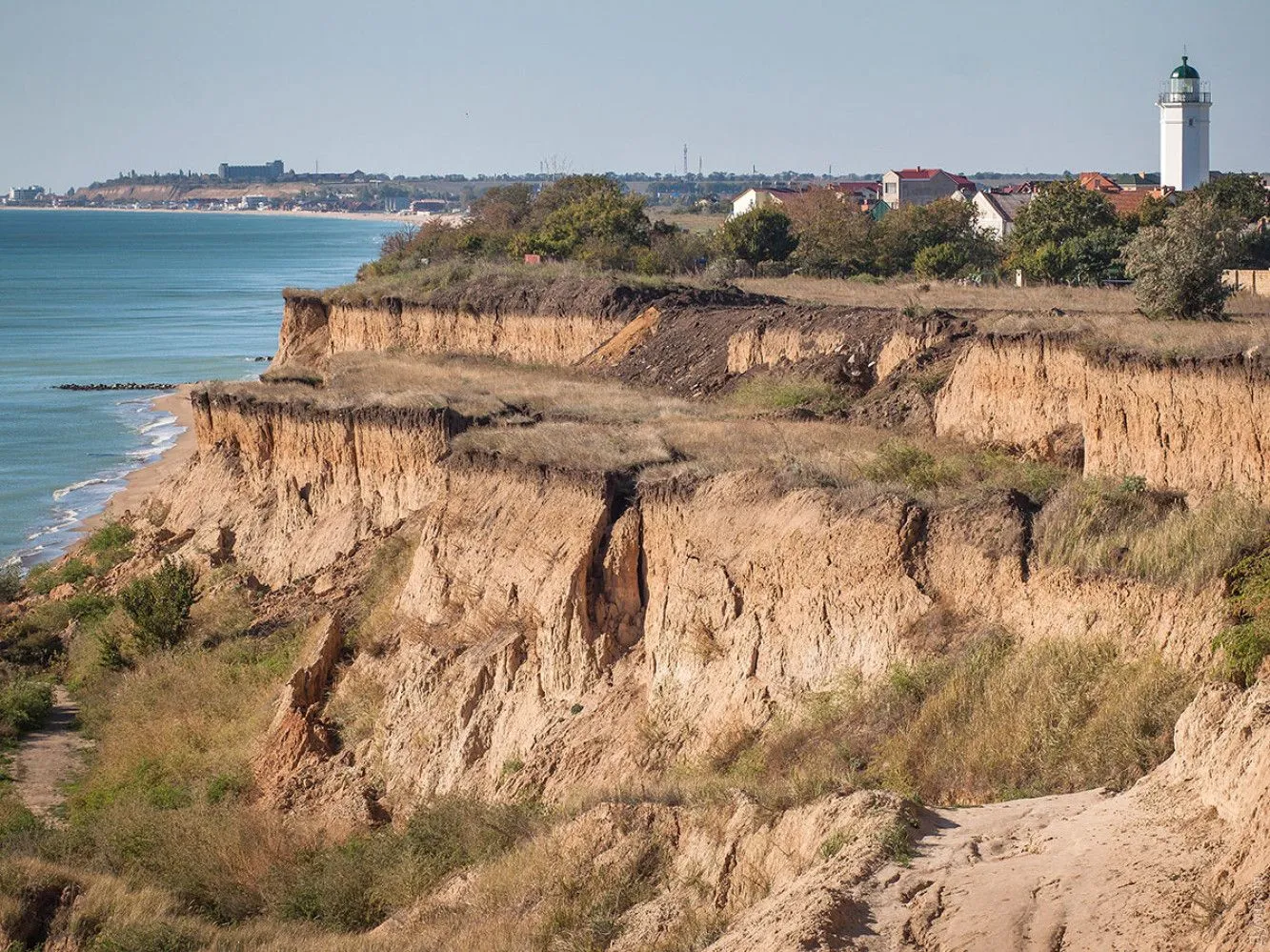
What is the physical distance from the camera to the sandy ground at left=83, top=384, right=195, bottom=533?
43044mm

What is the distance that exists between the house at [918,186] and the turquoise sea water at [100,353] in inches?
1422

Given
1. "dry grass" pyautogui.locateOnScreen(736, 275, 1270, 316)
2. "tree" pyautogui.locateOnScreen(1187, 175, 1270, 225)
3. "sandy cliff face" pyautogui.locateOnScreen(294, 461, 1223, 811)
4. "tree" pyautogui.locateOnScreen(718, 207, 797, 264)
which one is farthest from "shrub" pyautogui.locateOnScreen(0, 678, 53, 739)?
"tree" pyautogui.locateOnScreen(1187, 175, 1270, 225)

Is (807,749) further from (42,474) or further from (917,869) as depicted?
(42,474)

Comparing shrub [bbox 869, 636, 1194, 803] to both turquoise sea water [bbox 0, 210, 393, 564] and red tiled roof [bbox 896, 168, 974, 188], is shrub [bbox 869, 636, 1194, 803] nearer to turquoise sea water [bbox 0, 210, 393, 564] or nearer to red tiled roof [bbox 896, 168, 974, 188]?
turquoise sea water [bbox 0, 210, 393, 564]

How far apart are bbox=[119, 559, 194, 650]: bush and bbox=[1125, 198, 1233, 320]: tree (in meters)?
15.6

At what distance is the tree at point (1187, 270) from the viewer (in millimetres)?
27578

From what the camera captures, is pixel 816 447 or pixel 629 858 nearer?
pixel 629 858

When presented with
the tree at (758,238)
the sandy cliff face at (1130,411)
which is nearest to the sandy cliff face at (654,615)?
the sandy cliff face at (1130,411)

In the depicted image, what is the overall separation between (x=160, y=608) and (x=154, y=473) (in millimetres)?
23302

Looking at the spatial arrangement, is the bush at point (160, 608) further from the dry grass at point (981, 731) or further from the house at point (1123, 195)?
the house at point (1123, 195)

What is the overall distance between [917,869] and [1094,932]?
1.63 m

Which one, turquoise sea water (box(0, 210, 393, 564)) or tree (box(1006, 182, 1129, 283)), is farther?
turquoise sea water (box(0, 210, 393, 564))

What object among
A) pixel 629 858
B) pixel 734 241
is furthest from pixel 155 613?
pixel 734 241

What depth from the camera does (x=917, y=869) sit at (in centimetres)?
1233
